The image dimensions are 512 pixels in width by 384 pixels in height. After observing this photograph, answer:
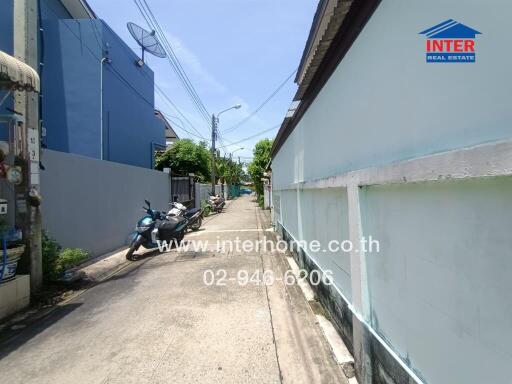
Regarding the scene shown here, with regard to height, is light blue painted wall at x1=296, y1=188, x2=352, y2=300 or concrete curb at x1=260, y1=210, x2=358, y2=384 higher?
light blue painted wall at x1=296, y1=188, x2=352, y2=300

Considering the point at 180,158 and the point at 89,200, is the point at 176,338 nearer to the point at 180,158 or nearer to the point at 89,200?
the point at 89,200

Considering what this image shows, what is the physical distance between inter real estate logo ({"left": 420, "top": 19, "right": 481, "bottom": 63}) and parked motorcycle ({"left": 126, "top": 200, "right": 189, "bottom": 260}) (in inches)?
283

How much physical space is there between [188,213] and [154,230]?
331 cm

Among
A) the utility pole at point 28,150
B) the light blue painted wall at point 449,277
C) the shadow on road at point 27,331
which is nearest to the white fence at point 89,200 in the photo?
the utility pole at point 28,150

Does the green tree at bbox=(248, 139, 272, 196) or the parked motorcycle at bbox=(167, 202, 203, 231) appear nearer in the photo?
the parked motorcycle at bbox=(167, 202, 203, 231)

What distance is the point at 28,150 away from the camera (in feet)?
15.6

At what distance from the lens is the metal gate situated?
50.0 ft

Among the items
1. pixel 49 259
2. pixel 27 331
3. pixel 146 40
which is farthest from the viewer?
pixel 146 40

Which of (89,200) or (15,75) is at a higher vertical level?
(15,75)

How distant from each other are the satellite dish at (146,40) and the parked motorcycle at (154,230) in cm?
786

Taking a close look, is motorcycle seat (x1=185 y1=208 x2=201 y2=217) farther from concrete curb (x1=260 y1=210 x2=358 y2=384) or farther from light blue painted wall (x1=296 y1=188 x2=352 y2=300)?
concrete curb (x1=260 y1=210 x2=358 y2=384)

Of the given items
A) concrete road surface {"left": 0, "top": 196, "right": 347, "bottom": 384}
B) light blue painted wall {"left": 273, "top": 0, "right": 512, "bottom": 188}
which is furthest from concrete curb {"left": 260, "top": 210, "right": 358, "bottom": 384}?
light blue painted wall {"left": 273, "top": 0, "right": 512, "bottom": 188}

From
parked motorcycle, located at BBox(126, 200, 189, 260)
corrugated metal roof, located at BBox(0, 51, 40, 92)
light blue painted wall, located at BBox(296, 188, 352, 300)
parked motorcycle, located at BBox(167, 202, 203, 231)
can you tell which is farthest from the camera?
parked motorcycle, located at BBox(167, 202, 203, 231)

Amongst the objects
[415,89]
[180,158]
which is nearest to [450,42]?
[415,89]
